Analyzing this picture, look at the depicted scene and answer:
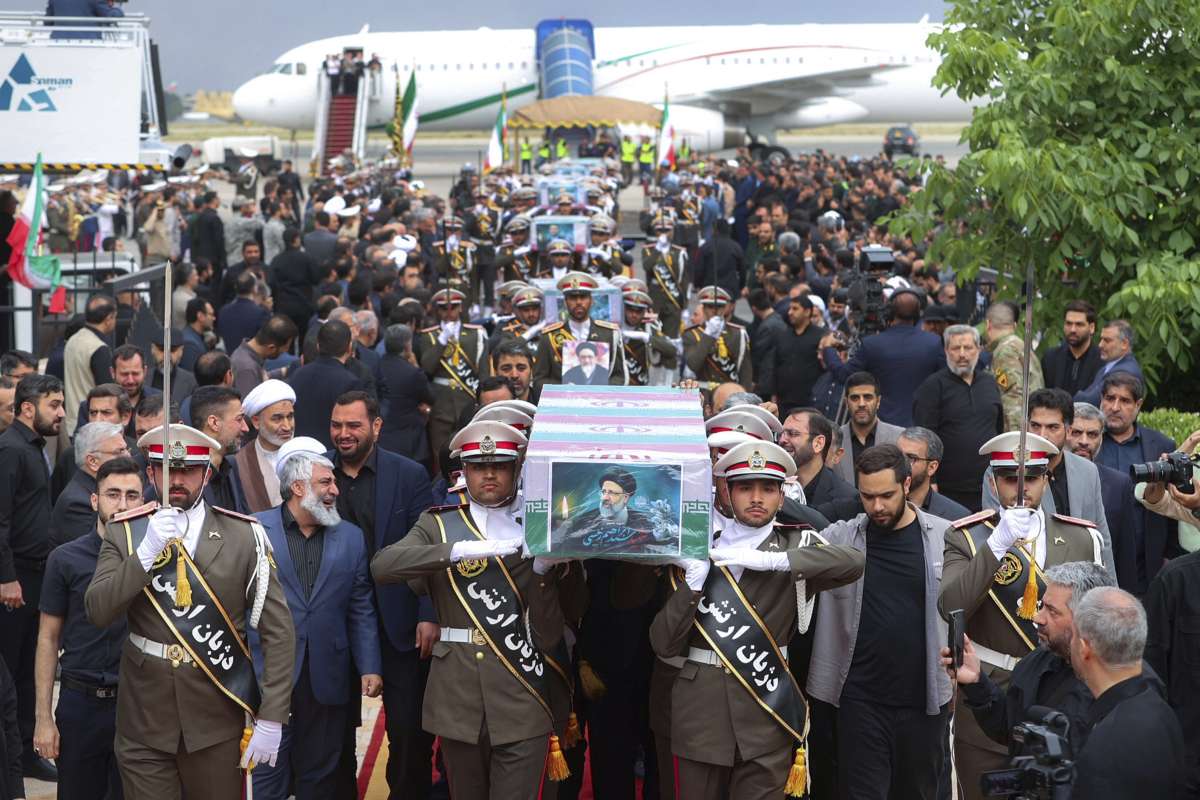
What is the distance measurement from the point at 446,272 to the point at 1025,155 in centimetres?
766

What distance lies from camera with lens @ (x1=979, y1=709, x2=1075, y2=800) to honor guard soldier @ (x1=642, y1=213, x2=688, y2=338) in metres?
11.2

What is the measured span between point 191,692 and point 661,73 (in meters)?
42.5

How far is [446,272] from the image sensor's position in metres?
17.0

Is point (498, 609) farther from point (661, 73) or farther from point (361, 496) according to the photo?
point (661, 73)

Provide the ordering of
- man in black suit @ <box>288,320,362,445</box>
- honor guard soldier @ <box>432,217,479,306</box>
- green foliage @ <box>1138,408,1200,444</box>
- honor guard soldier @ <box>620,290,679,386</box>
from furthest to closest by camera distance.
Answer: honor guard soldier @ <box>432,217,479,306</box> < honor guard soldier @ <box>620,290,679,386</box> < green foliage @ <box>1138,408,1200,444</box> < man in black suit @ <box>288,320,362,445</box>

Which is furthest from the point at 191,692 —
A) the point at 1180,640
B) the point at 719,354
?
the point at 719,354

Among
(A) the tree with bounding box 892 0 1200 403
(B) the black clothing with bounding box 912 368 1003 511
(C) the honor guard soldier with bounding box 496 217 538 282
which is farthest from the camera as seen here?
(C) the honor guard soldier with bounding box 496 217 538 282

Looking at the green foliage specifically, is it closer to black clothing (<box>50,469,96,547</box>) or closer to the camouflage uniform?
the camouflage uniform

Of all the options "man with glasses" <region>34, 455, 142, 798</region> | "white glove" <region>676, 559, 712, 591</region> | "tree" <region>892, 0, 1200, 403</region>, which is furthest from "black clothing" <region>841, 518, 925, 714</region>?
"tree" <region>892, 0, 1200, 403</region>

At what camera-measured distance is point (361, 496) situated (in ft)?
23.9

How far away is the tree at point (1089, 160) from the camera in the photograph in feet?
35.2

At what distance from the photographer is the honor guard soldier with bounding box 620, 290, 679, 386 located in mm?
12102

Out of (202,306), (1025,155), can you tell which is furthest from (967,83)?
(202,306)

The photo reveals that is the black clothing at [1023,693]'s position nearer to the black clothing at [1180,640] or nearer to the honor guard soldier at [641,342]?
the black clothing at [1180,640]
